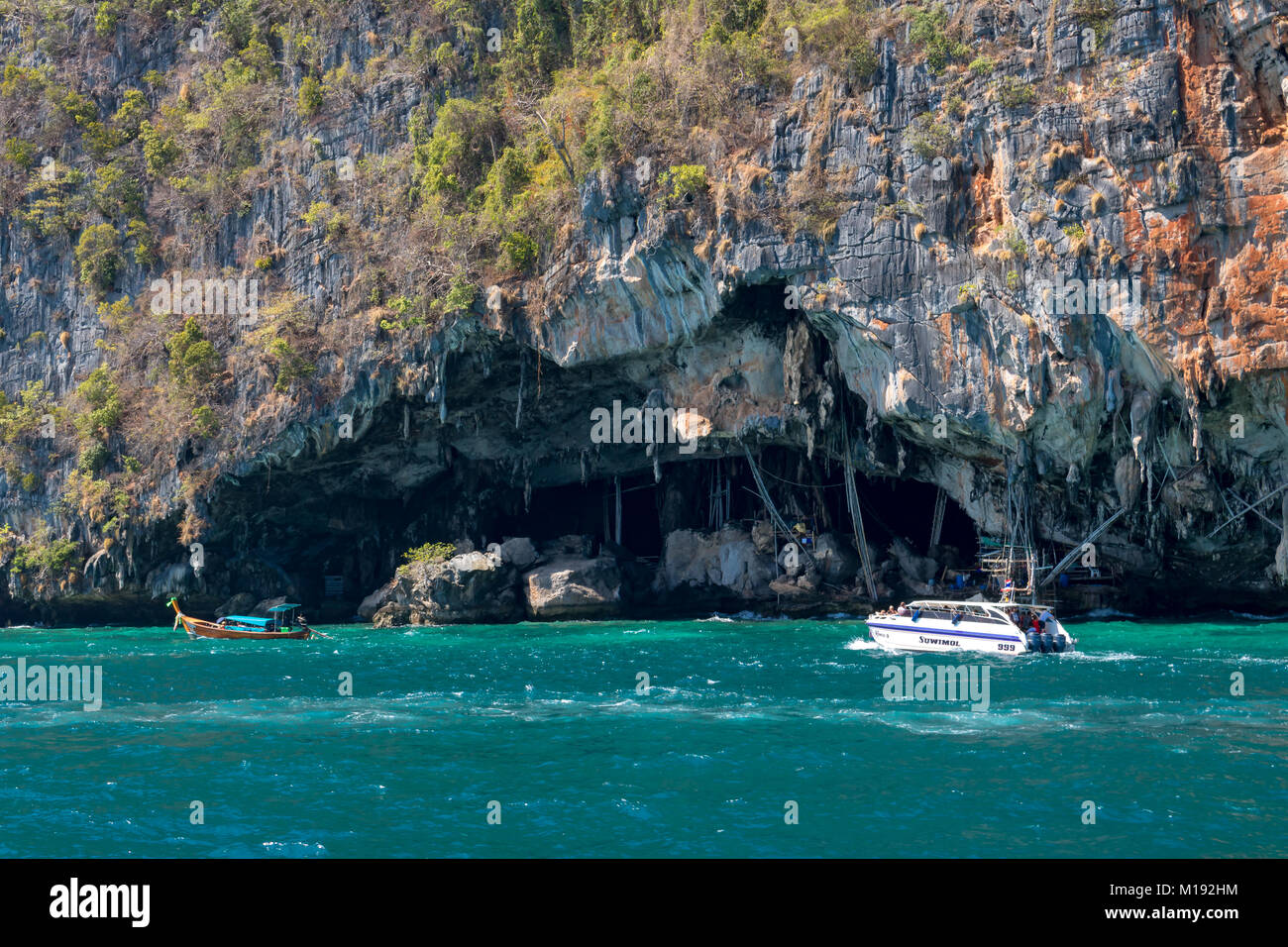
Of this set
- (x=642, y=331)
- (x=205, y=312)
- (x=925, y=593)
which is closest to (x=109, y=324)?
(x=205, y=312)

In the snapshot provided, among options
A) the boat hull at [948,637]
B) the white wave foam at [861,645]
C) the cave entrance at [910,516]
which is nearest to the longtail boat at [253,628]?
the white wave foam at [861,645]

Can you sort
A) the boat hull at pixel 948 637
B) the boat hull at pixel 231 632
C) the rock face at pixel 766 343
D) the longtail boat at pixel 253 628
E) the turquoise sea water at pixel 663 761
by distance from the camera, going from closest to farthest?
the turquoise sea water at pixel 663 761
the boat hull at pixel 948 637
the rock face at pixel 766 343
the boat hull at pixel 231 632
the longtail boat at pixel 253 628

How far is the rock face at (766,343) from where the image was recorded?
3494 centimetres

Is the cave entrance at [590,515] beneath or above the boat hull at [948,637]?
above

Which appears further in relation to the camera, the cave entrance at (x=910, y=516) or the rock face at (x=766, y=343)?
the cave entrance at (x=910, y=516)

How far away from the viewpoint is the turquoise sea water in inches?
598

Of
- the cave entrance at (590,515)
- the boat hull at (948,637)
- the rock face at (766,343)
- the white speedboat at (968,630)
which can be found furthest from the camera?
the cave entrance at (590,515)

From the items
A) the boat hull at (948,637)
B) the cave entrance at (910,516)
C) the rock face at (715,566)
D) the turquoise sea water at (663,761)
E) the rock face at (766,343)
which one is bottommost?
the turquoise sea water at (663,761)

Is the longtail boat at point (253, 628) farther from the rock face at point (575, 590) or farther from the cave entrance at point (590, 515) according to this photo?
the cave entrance at point (590, 515)

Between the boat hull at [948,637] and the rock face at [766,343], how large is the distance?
7209 mm

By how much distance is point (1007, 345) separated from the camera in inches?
1475

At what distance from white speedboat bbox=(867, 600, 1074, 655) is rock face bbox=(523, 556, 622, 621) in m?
14.4

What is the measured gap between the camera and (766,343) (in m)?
44.6

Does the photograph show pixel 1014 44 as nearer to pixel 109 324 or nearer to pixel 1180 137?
pixel 1180 137
